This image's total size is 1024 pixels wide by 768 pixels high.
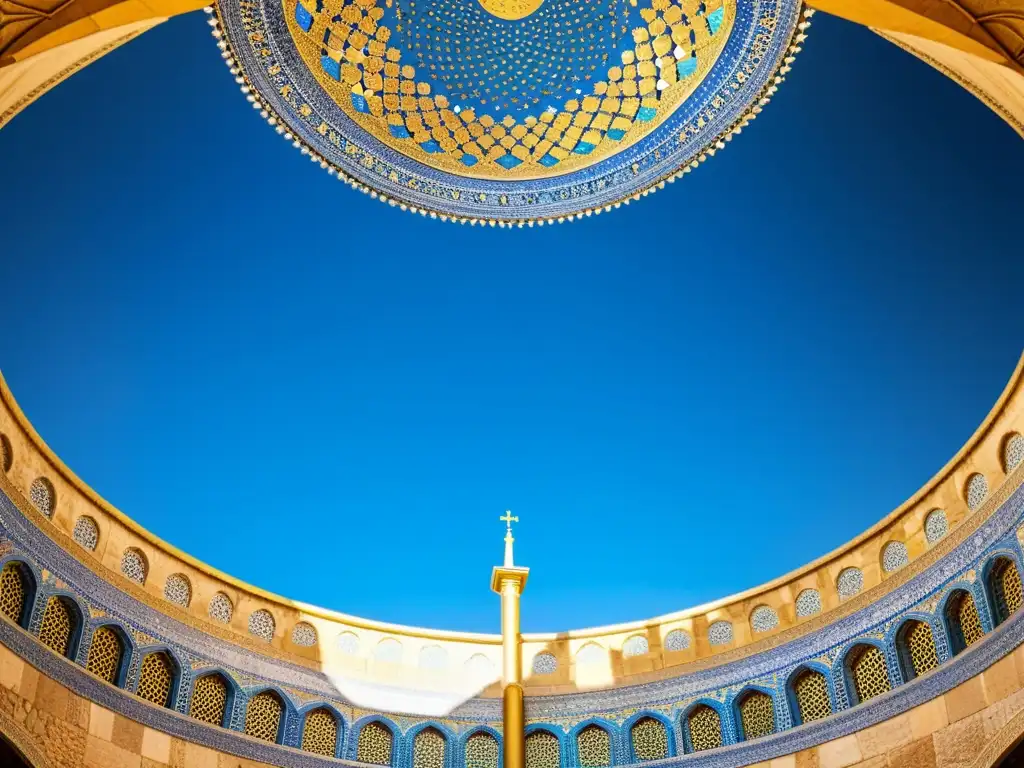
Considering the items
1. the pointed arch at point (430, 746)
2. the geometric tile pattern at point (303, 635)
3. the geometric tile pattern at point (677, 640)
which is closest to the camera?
the pointed arch at point (430, 746)

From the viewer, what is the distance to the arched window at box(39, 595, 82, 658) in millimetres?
11367

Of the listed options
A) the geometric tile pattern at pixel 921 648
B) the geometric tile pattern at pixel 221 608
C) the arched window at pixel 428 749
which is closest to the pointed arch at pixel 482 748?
the arched window at pixel 428 749

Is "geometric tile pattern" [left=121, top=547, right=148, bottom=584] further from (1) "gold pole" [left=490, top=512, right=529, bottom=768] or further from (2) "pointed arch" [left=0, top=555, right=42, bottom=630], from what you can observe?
(1) "gold pole" [left=490, top=512, right=529, bottom=768]

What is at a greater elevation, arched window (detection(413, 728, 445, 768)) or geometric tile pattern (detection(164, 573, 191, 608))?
geometric tile pattern (detection(164, 573, 191, 608))

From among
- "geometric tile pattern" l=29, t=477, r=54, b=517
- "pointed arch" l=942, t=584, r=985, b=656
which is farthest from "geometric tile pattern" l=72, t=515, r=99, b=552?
"pointed arch" l=942, t=584, r=985, b=656

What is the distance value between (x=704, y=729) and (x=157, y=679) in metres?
7.00

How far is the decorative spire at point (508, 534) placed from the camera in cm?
1586

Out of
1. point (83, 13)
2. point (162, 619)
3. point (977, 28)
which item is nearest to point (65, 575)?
point (162, 619)

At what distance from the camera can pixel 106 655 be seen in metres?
12.1

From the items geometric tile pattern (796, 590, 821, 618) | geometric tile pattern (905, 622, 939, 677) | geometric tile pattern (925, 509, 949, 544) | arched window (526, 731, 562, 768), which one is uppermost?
geometric tile pattern (925, 509, 949, 544)

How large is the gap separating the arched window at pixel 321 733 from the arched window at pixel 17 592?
405cm

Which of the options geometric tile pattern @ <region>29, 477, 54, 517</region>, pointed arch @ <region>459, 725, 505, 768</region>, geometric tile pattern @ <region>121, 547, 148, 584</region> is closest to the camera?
→ geometric tile pattern @ <region>29, 477, 54, 517</region>

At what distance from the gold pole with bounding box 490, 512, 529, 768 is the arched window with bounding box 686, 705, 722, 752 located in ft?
7.36

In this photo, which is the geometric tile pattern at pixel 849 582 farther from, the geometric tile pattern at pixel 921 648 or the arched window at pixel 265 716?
the arched window at pixel 265 716
